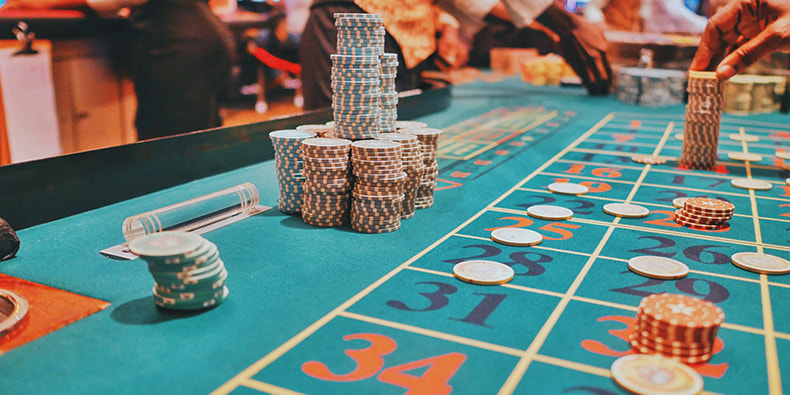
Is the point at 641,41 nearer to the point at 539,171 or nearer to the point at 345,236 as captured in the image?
the point at 539,171

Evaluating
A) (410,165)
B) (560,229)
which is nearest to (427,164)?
(410,165)

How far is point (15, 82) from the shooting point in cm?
458

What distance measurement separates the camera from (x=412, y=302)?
2271 millimetres

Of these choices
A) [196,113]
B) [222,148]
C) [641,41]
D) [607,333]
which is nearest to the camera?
[607,333]

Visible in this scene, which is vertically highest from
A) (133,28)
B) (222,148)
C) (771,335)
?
(133,28)

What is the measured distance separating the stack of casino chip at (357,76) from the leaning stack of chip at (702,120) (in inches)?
86.4

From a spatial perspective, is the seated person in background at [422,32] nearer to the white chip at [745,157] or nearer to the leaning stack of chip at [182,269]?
the white chip at [745,157]

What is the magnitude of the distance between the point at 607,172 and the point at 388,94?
1.77 meters

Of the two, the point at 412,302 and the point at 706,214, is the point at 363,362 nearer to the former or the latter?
the point at 412,302

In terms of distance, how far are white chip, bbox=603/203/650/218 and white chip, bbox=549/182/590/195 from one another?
30 centimetres

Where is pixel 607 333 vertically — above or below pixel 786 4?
below

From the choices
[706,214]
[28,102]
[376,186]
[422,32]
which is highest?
[422,32]

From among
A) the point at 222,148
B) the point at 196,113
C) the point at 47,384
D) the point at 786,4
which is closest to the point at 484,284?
the point at 47,384

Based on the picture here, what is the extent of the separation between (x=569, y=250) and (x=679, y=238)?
0.59m
